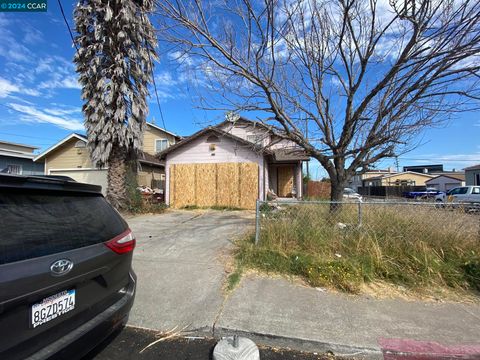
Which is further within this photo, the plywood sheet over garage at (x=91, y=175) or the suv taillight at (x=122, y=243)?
the plywood sheet over garage at (x=91, y=175)

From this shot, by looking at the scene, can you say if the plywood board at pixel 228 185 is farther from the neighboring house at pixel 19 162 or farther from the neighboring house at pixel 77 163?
the neighboring house at pixel 19 162

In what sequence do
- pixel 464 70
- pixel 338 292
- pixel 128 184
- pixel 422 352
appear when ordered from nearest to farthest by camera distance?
1. pixel 422 352
2. pixel 338 292
3. pixel 464 70
4. pixel 128 184

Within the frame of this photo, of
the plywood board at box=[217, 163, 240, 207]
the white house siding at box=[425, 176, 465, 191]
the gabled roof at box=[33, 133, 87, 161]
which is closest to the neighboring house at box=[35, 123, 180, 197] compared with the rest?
the gabled roof at box=[33, 133, 87, 161]

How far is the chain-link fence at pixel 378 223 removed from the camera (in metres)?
5.18

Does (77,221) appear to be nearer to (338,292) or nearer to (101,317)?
(101,317)

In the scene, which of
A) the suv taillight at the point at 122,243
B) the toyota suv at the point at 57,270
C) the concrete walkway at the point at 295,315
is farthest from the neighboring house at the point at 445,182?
the toyota suv at the point at 57,270

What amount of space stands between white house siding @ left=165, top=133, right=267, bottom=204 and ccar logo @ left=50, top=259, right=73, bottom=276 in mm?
12705

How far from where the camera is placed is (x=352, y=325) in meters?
3.28

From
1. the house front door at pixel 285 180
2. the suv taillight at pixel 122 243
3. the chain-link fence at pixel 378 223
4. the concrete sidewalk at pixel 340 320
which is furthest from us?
the house front door at pixel 285 180

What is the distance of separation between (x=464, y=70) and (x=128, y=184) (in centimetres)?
1204

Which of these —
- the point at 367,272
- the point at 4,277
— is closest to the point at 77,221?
the point at 4,277

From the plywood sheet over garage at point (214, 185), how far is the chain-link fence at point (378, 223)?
27.3 feet

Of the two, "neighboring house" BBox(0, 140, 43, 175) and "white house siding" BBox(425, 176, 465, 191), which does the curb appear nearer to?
"neighboring house" BBox(0, 140, 43, 175)

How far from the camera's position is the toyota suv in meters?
1.66
